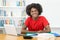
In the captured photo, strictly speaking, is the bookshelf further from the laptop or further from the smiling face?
the laptop

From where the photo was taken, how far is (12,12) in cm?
451

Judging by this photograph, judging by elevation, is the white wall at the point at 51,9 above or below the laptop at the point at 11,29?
above

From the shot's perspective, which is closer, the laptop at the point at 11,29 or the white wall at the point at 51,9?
the laptop at the point at 11,29

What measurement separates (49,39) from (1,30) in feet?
9.67

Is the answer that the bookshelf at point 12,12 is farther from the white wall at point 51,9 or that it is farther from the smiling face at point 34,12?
the smiling face at point 34,12

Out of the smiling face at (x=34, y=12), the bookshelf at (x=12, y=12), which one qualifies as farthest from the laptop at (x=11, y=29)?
the bookshelf at (x=12, y=12)

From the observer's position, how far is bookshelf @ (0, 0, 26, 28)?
4.44m

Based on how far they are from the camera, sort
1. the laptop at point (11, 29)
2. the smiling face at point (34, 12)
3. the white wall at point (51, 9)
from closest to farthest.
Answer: the laptop at point (11, 29) → the smiling face at point (34, 12) → the white wall at point (51, 9)

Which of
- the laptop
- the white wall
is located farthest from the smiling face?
the white wall

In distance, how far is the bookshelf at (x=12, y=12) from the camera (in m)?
4.44

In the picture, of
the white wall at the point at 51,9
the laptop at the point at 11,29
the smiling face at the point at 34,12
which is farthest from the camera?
the white wall at the point at 51,9

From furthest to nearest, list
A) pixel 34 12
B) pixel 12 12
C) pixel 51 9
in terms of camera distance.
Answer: pixel 12 12
pixel 51 9
pixel 34 12

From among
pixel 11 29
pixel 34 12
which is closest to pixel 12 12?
pixel 34 12

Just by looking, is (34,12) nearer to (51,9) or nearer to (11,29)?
(11,29)
